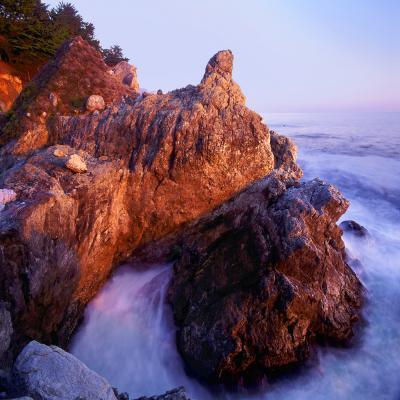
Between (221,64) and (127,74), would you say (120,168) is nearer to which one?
(221,64)

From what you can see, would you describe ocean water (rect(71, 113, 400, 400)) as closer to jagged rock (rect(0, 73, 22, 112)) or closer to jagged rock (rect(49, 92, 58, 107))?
jagged rock (rect(49, 92, 58, 107))

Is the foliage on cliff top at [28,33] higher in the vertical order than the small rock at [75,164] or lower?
higher

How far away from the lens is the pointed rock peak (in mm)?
11023

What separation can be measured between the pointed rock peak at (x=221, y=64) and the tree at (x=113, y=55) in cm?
1938

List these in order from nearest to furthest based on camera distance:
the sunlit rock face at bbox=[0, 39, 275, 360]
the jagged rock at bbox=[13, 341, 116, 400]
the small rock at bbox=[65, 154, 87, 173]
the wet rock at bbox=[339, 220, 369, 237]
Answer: the jagged rock at bbox=[13, 341, 116, 400] → the sunlit rock face at bbox=[0, 39, 275, 360] → the small rock at bbox=[65, 154, 87, 173] → the wet rock at bbox=[339, 220, 369, 237]

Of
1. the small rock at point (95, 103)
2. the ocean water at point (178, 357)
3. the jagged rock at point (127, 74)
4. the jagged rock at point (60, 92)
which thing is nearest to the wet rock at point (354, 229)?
the ocean water at point (178, 357)

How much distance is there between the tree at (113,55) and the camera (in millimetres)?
28125

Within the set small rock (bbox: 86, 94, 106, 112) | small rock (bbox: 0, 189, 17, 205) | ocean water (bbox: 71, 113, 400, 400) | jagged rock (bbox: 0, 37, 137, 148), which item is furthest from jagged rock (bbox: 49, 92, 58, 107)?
ocean water (bbox: 71, 113, 400, 400)

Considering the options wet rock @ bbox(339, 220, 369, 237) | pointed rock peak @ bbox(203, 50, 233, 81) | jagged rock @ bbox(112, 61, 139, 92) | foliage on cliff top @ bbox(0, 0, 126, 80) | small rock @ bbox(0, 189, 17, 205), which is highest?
foliage on cliff top @ bbox(0, 0, 126, 80)

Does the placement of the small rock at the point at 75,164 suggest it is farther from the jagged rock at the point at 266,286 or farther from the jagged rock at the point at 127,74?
the jagged rock at the point at 127,74

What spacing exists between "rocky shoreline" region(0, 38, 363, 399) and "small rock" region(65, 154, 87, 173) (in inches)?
1.4

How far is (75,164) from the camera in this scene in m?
8.30

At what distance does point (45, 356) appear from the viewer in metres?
3.73

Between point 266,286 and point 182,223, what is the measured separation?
11.4 feet
